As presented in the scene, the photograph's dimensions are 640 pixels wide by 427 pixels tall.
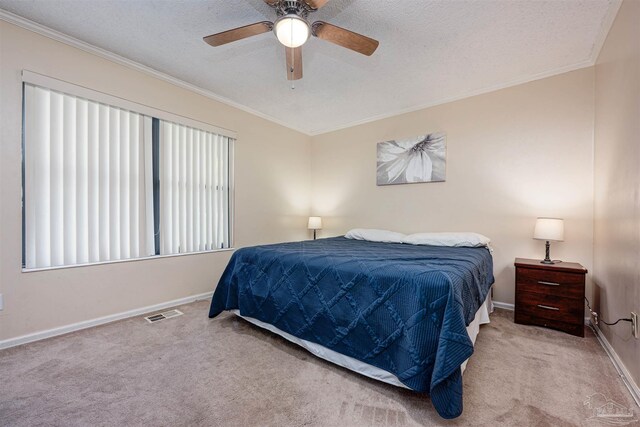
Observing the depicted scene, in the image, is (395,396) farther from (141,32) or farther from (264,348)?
(141,32)

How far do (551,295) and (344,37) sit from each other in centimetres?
271

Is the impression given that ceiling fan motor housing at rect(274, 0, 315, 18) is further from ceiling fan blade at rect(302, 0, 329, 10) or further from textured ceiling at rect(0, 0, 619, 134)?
textured ceiling at rect(0, 0, 619, 134)

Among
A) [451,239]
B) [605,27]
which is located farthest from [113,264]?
[605,27]

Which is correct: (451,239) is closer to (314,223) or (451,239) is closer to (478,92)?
(478,92)

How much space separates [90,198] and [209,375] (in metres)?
1.94

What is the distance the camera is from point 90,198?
2.44 metres

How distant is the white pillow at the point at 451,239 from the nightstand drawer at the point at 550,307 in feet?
1.85

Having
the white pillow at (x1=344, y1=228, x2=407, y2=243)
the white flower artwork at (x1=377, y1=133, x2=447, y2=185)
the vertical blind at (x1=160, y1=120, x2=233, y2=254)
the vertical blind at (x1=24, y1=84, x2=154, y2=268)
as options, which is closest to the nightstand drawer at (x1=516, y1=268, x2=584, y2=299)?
the white pillow at (x1=344, y1=228, x2=407, y2=243)

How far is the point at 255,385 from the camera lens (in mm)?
1614

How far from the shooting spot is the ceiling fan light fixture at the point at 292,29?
5.61ft

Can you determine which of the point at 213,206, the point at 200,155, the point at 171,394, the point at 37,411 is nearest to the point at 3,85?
the point at 200,155

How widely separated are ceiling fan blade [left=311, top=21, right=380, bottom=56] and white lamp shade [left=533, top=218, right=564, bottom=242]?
7.19 feet

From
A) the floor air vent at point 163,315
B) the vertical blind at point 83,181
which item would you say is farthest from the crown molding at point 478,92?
the floor air vent at point 163,315

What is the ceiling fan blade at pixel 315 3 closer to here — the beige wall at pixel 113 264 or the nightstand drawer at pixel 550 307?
the beige wall at pixel 113 264
